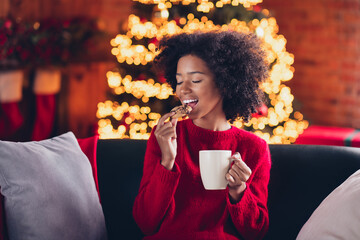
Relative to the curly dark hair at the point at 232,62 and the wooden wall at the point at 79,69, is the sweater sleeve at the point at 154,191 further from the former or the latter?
the wooden wall at the point at 79,69

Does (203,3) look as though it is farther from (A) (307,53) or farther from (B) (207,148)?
(B) (207,148)

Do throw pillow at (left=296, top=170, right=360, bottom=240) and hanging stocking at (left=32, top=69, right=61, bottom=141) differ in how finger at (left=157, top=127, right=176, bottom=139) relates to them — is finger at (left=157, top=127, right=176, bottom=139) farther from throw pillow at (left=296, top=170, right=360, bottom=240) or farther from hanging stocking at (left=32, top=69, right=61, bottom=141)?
hanging stocking at (left=32, top=69, right=61, bottom=141)

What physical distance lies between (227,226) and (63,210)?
0.51 metres

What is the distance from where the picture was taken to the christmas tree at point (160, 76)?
2871 millimetres

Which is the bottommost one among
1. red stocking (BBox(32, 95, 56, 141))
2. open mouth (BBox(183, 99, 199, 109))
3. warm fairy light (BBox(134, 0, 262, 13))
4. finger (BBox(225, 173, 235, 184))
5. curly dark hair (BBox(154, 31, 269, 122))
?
red stocking (BBox(32, 95, 56, 141))

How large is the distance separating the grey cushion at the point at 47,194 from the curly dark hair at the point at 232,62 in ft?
1.71

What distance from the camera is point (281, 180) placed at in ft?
5.38

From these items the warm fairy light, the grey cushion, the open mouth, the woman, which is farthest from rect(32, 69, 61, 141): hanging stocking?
the open mouth

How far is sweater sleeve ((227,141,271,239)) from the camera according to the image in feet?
4.54

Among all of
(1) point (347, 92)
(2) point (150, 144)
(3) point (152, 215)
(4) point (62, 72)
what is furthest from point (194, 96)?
(4) point (62, 72)

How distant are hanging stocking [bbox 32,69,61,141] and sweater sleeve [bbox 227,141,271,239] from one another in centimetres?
286

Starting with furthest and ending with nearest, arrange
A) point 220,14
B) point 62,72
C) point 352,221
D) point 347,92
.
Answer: point 62,72, point 347,92, point 220,14, point 352,221

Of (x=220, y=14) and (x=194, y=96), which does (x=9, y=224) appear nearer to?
(x=194, y=96)

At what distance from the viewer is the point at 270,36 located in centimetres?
299
